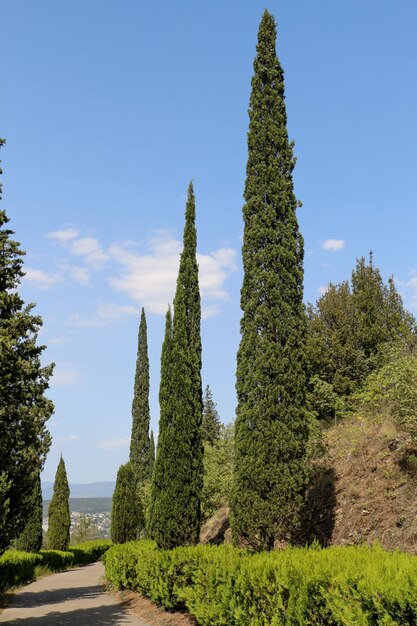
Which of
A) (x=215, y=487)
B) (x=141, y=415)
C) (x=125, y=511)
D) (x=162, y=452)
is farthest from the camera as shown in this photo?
(x=141, y=415)

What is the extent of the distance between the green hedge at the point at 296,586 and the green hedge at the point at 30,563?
31.9ft

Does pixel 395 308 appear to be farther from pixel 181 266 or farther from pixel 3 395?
pixel 3 395

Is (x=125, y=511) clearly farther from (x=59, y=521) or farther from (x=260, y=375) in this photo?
(x=260, y=375)

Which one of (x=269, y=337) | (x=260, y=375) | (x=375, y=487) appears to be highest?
(x=269, y=337)

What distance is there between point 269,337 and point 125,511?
20.3 meters

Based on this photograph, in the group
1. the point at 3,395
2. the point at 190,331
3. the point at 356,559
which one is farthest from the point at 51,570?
the point at 356,559

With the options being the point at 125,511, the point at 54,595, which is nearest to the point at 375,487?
the point at 54,595

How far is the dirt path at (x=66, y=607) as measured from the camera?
11844 millimetres

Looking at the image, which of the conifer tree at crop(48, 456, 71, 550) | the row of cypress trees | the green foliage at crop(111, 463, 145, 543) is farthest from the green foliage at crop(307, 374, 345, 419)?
the conifer tree at crop(48, 456, 71, 550)

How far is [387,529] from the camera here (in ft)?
41.9

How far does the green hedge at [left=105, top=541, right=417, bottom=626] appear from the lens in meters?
5.50

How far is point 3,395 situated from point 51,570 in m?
18.8

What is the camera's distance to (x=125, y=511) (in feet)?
97.0

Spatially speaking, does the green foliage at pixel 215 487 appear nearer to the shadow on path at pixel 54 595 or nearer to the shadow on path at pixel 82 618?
the shadow on path at pixel 54 595
